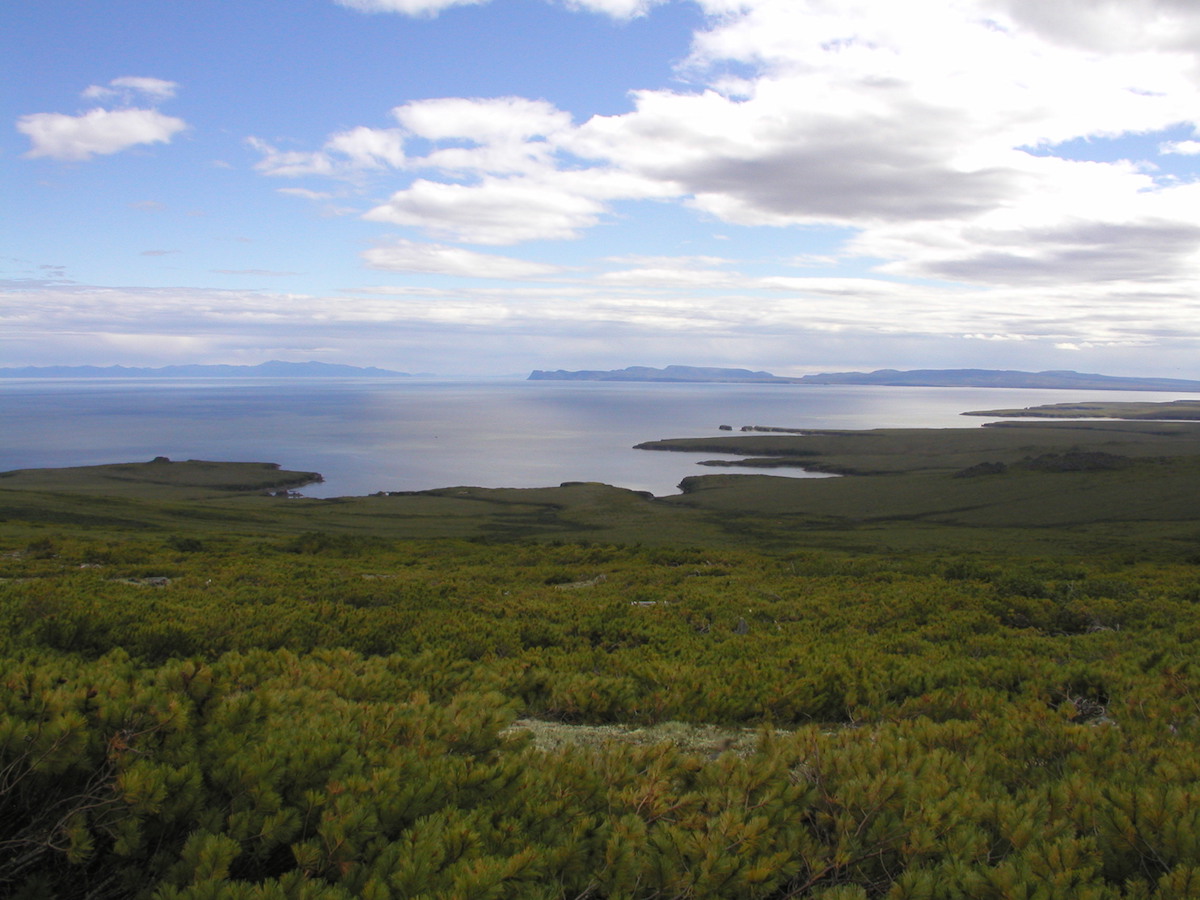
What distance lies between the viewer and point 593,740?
6020 millimetres

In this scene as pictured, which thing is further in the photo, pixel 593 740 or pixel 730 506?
pixel 730 506

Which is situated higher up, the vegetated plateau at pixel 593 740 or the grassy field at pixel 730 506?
the vegetated plateau at pixel 593 740

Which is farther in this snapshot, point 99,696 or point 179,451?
point 179,451

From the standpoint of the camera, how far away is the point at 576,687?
7012 mm

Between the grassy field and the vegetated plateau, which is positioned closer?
the vegetated plateau

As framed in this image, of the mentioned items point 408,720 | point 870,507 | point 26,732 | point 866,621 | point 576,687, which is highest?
point 26,732

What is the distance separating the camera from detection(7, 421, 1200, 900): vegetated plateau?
3385mm

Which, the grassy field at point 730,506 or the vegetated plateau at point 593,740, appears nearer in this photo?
the vegetated plateau at point 593,740

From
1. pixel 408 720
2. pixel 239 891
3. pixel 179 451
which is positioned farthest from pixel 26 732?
pixel 179 451

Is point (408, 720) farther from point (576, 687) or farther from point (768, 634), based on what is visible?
point (768, 634)

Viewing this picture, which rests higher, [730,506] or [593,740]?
[593,740]

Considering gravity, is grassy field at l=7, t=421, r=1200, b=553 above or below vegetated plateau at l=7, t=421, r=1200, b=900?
below

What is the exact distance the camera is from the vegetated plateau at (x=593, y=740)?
3.38 m

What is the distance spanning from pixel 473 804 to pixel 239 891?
1313mm
